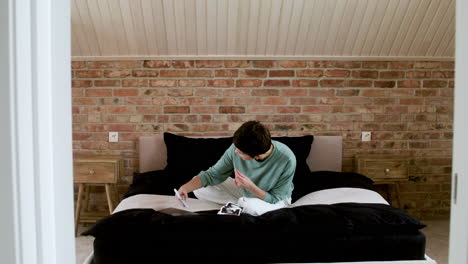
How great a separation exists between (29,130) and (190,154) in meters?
2.33

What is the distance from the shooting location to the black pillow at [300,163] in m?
2.68

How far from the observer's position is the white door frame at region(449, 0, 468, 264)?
689 mm

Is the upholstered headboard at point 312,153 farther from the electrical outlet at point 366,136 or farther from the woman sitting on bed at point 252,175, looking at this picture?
the woman sitting on bed at point 252,175

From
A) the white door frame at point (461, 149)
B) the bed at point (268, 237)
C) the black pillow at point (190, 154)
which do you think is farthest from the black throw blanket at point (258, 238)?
the black pillow at point (190, 154)

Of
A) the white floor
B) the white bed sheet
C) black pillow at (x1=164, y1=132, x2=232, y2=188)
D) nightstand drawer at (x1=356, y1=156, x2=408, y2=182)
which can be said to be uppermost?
black pillow at (x1=164, y1=132, x2=232, y2=188)

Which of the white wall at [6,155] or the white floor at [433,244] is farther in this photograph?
the white floor at [433,244]

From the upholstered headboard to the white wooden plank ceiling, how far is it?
78 cm

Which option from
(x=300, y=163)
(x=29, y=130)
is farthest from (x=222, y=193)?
(x=29, y=130)

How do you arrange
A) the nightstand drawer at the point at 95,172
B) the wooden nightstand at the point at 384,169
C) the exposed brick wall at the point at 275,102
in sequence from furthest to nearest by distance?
1. the exposed brick wall at the point at 275,102
2. the wooden nightstand at the point at 384,169
3. the nightstand drawer at the point at 95,172

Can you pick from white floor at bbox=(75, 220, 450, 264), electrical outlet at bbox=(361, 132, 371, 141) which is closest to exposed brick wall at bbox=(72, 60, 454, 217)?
electrical outlet at bbox=(361, 132, 371, 141)

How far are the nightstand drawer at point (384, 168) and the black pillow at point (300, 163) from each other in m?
0.56

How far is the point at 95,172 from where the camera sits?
9.96 feet

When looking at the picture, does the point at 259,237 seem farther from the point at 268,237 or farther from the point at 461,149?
A: the point at 461,149

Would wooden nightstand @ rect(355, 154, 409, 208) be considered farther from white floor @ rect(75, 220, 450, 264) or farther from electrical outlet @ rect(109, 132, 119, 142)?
electrical outlet @ rect(109, 132, 119, 142)
